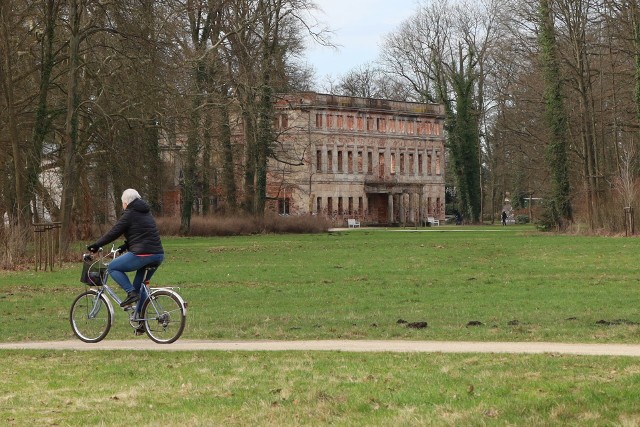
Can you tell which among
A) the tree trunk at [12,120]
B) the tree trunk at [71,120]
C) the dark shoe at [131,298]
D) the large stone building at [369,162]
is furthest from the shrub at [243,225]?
the dark shoe at [131,298]

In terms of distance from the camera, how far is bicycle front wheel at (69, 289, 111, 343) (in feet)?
61.1

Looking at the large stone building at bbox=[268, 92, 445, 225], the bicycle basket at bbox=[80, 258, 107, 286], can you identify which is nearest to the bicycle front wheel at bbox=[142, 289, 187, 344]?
the bicycle basket at bbox=[80, 258, 107, 286]

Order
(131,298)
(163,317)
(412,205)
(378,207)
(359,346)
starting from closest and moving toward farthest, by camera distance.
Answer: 1. (359,346)
2. (163,317)
3. (131,298)
4. (378,207)
5. (412,205)

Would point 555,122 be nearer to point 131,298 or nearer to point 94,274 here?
point 94,274

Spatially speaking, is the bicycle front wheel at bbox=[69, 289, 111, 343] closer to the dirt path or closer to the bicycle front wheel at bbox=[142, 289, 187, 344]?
the dirt path

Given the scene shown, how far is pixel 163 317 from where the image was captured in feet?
58.7

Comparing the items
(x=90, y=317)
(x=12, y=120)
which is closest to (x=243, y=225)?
(x=12, y=120)

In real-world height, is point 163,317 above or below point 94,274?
below

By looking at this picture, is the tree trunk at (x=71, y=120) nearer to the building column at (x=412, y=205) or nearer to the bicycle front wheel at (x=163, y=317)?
the bicycle front wheel at (x=163, y=317)

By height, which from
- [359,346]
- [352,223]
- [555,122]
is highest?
[555,122]

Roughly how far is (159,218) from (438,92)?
184ft

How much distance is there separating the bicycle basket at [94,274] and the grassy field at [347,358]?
1649 mm

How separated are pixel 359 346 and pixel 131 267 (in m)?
3.19

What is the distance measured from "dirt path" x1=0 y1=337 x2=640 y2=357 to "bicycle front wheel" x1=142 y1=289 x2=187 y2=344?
169 millimetres
